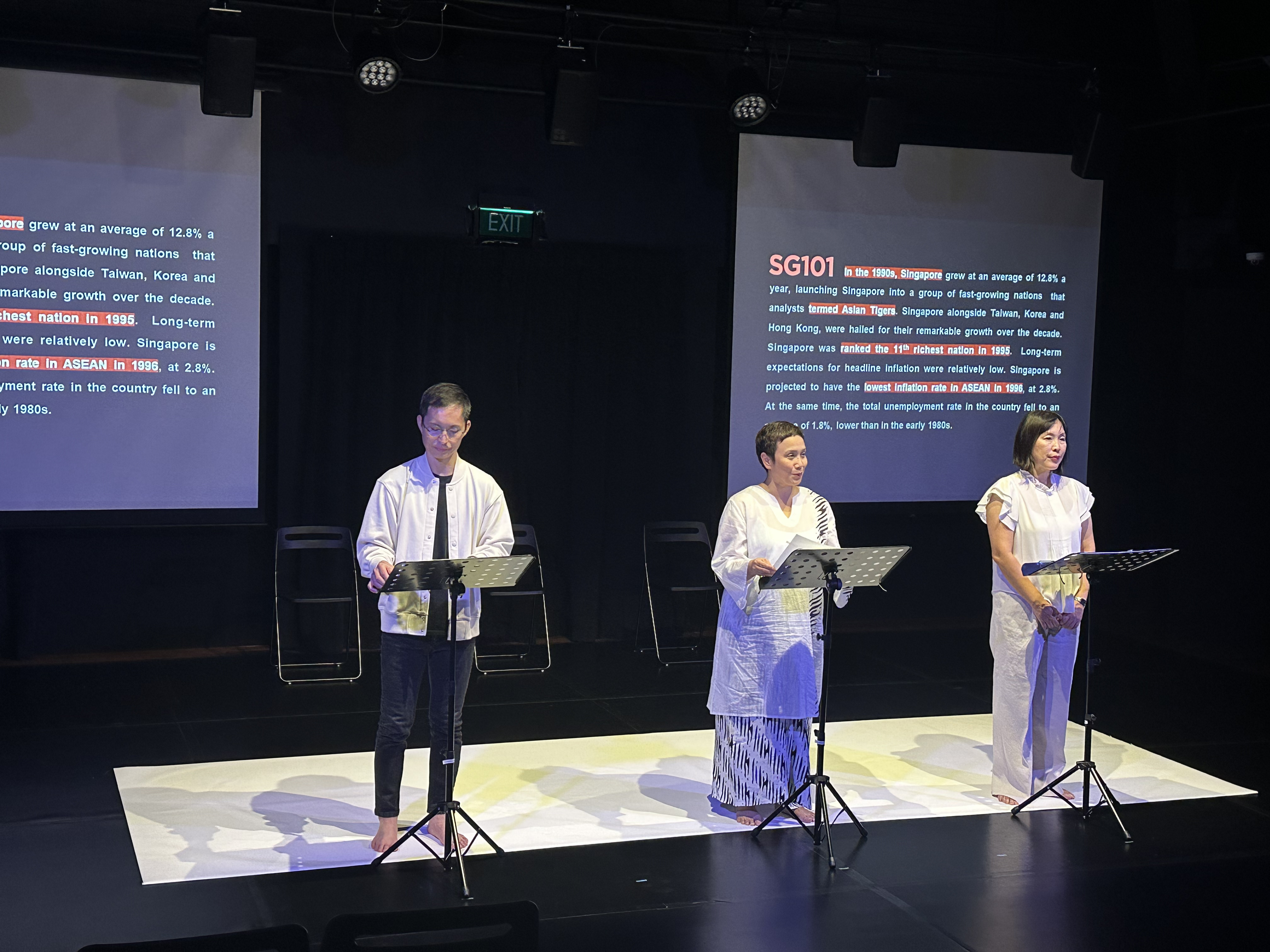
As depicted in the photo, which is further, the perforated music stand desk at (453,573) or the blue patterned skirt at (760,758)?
the blue patterned skirt at (760,758)

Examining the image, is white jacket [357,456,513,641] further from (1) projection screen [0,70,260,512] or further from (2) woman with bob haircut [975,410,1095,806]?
(1) projection screen [0,70,260,512]

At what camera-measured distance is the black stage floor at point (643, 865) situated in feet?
12.9

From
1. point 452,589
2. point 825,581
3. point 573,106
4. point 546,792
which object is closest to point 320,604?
point 546,792

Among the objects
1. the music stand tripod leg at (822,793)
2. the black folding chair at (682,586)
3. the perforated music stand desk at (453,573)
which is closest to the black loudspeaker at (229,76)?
the black folding chair at (682,586)

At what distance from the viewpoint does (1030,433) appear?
Result: 5.15 m

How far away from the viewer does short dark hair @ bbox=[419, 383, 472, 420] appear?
169 inches

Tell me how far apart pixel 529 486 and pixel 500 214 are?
59.8 inches

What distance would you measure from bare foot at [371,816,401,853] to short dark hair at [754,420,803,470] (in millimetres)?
1718

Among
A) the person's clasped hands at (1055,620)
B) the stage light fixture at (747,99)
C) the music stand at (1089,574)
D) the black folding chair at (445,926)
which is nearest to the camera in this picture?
the black folding chair at (445,926)

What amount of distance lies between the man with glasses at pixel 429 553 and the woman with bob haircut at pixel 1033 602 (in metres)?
1.97

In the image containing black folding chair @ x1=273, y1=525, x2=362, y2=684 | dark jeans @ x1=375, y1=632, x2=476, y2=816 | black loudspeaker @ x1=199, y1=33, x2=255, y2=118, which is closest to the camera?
dark jeans @ x1=375, y1=632, x2=476, y2=816

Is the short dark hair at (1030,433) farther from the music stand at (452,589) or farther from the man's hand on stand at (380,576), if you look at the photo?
the man's hand on stand at (380,576)

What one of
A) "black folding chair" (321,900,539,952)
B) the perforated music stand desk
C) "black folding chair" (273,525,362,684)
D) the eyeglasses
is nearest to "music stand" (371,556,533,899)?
the perforated music stand desk

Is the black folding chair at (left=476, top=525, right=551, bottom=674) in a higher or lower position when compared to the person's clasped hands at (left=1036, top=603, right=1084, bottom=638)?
lower
